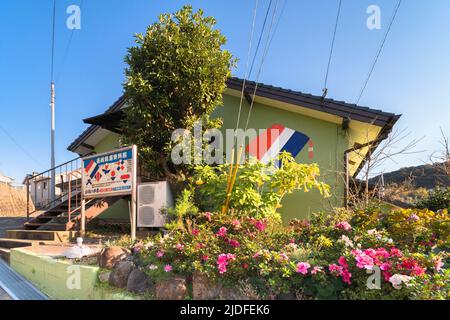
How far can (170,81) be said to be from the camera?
695 centimetres

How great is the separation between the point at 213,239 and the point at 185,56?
15.7 ft

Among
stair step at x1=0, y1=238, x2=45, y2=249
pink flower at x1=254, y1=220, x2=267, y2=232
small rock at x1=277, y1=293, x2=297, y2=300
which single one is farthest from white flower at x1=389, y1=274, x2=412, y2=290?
stair step at x1=0, y1=238, x2=45, y2=249

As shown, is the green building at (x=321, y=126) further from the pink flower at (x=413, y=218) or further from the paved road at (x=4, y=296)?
the paved road at (x=4, y=296)

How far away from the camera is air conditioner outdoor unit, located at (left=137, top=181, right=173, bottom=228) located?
6832mm

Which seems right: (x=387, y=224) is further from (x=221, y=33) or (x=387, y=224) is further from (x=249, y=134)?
(x=221, y=33)

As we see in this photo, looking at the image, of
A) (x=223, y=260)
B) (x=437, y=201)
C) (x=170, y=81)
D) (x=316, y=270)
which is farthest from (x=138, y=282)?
(x=437, y=201)

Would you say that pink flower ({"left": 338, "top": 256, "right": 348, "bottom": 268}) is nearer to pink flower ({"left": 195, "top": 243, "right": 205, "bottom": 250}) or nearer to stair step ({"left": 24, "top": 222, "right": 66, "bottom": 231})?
pink flower ({"left": 195, "top": 243, "right": 205, "bottom": 250})

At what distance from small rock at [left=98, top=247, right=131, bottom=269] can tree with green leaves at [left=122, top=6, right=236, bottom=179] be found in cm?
328

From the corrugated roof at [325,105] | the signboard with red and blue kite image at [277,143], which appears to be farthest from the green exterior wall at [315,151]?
the corrugated roof at [325,105]

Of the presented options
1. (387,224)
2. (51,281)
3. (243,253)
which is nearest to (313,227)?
(387,224)

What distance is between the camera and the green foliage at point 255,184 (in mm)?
5641

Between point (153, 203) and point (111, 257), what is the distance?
3.03 m

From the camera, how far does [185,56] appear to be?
6934mm

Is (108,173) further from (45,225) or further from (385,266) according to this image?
(385,266)
